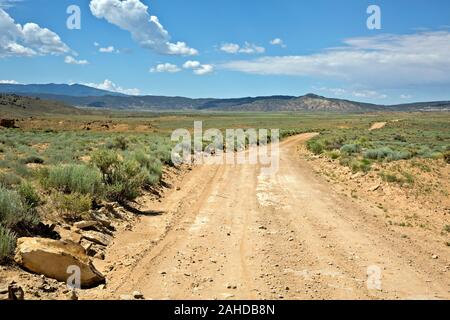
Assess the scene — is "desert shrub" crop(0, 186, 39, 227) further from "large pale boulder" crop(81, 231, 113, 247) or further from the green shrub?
the green shrub

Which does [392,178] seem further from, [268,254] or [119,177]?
[268,254]

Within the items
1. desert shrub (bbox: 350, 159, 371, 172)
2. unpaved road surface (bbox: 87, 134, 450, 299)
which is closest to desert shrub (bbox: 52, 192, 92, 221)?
unpaved road surface (bbox: 87, 134, 450, 299)

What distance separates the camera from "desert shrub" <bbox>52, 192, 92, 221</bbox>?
9656 mm

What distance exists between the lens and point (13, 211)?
7617mm

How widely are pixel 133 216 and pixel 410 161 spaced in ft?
50.0

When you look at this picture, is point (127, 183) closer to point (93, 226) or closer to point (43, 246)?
point (93, 226)

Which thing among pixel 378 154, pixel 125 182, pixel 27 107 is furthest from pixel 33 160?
pixel 27 107

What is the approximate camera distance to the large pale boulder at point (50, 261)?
645 centimetres

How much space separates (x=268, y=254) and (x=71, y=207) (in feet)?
14.9

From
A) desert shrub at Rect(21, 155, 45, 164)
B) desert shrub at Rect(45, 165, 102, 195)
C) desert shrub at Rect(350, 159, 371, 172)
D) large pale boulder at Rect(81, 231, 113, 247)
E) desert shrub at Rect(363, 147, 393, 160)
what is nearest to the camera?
large pale boulder at Rect(81, 231, 113, 247)

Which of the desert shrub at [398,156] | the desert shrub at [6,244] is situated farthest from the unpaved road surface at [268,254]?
the desert shrub at [398,156]

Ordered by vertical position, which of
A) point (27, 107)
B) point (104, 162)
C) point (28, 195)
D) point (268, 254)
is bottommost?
point (268, 254)

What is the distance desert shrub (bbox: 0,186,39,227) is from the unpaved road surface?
1.61 metres
